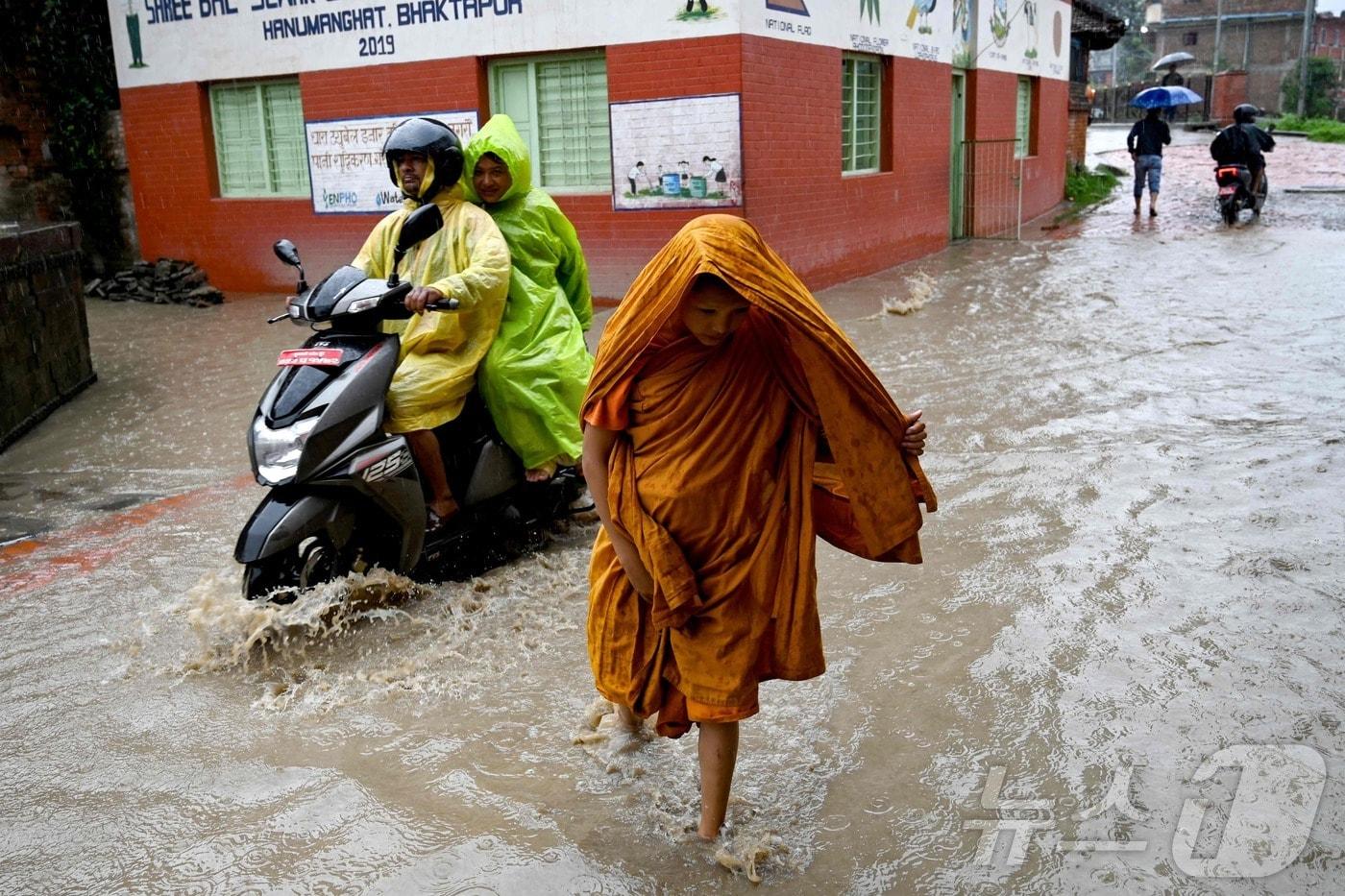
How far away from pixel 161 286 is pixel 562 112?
5.68 metres

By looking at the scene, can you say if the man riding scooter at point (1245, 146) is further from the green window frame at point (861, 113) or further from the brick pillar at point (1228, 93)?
the brick pillar at point (1228, 93)

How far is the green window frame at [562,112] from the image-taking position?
11.4 metres

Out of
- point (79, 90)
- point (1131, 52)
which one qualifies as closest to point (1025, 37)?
point (79, 90)

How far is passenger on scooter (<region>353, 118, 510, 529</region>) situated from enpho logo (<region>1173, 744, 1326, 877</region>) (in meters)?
2.95

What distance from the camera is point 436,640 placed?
4.28 metres

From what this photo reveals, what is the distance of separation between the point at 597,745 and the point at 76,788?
4.95ft

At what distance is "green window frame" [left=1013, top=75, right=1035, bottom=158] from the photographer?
63.2ft

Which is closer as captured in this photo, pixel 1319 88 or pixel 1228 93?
pixel 1228 93

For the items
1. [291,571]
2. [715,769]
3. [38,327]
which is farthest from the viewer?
[38,327]

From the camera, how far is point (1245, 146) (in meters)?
16.9

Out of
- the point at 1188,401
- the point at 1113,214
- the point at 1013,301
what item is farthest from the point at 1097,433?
the point at 1113,214

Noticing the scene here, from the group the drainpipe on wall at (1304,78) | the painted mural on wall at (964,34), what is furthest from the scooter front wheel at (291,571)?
the drainpipe on wall at (1304,78)

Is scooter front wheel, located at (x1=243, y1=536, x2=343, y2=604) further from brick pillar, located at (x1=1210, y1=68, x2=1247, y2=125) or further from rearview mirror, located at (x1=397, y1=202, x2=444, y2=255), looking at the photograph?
brick pillar, located at (x1=1210, y1=68, x2=1247, y2=125)

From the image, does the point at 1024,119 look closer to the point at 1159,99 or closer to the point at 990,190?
the point at 1159,99
